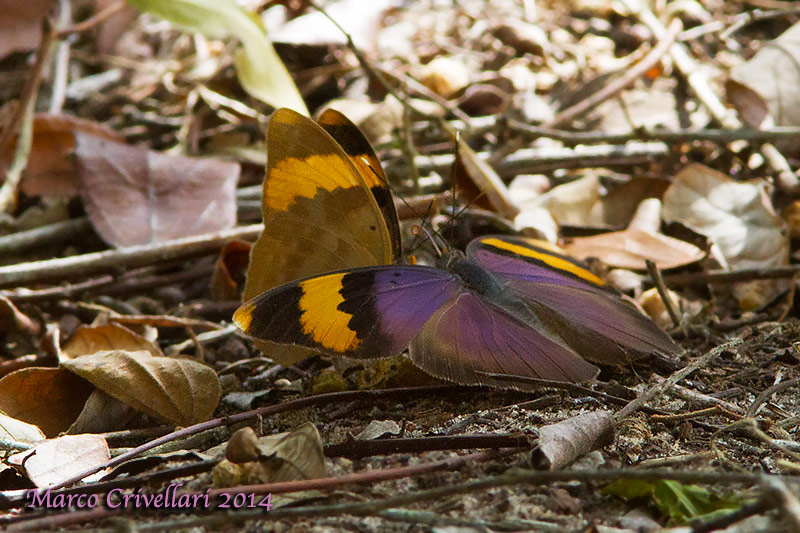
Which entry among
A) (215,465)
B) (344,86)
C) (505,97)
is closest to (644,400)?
(215,465)

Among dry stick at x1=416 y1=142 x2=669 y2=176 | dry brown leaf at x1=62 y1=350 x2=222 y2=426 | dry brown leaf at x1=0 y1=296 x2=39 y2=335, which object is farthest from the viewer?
dry stick at x1=416 y1=142 x2=669 y2=176

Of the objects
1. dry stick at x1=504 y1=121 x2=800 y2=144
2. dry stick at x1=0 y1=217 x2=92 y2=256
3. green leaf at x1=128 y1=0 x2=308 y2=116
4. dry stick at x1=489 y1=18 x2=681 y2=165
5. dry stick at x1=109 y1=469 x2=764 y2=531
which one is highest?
green leaf at x1=128 y1=0 x2=308 y2=116

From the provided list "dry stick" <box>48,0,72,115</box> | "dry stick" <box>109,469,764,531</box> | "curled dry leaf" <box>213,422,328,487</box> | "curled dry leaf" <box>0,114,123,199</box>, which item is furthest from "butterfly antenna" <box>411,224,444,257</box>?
"dry stick" <box>48,0,72,115</box>

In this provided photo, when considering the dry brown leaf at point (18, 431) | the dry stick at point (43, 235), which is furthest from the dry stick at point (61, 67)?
the dry brown leaf at point (18, 431)

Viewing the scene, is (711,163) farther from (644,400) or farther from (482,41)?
(644,400)

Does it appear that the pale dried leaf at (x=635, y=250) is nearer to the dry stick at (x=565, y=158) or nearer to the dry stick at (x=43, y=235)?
the dry stick at (x=565, y=158)

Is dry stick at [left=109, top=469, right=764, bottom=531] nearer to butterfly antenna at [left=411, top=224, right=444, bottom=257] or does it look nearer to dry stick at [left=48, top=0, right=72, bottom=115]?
butterfly antenna at [left=411, top=224, right=444, bottom=257]
